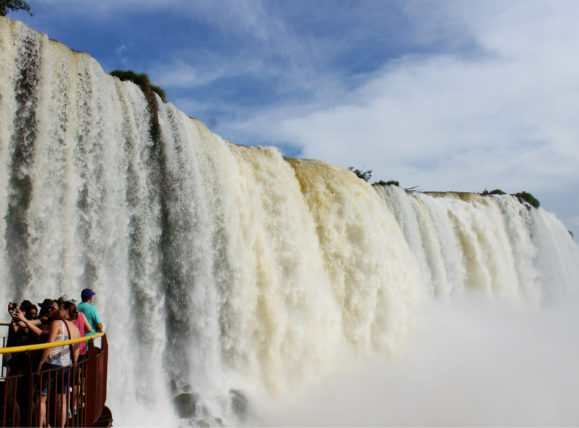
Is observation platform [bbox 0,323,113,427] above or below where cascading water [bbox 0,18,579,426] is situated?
below

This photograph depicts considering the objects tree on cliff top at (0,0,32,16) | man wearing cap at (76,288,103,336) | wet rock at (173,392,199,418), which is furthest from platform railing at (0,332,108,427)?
tree on cliff top at (0,0,32,16)

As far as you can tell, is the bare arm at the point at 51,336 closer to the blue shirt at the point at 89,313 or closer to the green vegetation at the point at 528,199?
the blue shirt at the point at 89,313

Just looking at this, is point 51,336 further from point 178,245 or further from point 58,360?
point 178,245

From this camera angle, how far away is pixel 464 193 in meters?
22.5

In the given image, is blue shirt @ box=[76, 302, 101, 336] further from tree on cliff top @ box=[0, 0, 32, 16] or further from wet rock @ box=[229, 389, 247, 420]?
tree on cliff top @ box=[0, 0, 32, 16]

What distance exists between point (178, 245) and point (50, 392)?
483 centimetres

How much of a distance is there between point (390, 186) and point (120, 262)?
11344 millimetres

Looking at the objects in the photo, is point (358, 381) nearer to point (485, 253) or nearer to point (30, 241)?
point (30, 241)

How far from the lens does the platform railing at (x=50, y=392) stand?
423cm

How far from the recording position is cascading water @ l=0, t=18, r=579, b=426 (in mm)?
7816

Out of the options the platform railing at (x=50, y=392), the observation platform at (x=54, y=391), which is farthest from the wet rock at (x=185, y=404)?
the platform railing at (x=50, y=392)

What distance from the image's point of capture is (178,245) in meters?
9.32

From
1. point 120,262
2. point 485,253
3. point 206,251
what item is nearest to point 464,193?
point 485,253

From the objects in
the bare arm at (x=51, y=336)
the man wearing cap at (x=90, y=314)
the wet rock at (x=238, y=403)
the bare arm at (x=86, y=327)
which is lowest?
the wet rock at (x=238, y=403)
